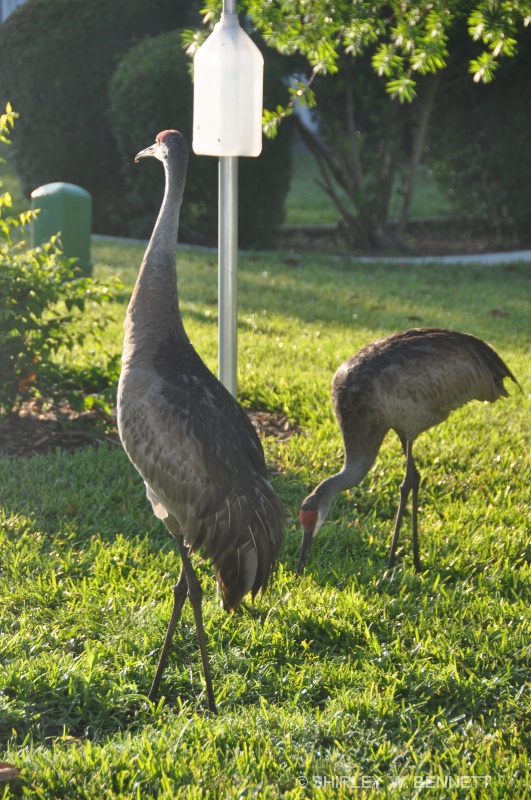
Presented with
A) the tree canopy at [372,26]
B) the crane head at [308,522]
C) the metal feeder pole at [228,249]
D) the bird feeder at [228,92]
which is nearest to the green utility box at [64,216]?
the tree canopy at [372,26]

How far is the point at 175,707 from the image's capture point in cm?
359

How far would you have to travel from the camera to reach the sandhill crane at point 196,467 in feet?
11.7

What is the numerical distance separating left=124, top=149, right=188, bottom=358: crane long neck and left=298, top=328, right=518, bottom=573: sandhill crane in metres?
1.07

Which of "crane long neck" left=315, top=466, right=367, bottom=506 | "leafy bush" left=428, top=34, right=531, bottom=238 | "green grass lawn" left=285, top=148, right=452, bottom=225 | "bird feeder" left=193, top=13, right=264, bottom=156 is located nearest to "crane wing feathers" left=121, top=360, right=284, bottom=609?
"crane long neck" left=315, top=466, right=367, bottom=506

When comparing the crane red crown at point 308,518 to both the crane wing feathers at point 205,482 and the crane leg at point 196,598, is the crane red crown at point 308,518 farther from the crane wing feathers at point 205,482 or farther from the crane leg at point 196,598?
the crane leg at point 196,598

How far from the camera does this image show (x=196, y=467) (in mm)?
3582

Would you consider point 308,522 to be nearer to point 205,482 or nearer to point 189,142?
point 205,482

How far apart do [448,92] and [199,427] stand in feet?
36.4

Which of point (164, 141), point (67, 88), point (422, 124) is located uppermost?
point (67, 88)

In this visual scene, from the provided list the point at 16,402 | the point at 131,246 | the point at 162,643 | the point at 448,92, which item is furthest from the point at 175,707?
the point at 448,92

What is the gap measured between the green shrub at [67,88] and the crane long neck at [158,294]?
9439 mm

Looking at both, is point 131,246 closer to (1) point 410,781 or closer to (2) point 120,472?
(2) point 120,472

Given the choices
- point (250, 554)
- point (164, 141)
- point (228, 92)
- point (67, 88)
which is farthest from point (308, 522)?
point (67, 88)

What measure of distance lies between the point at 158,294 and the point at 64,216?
4.77 m
